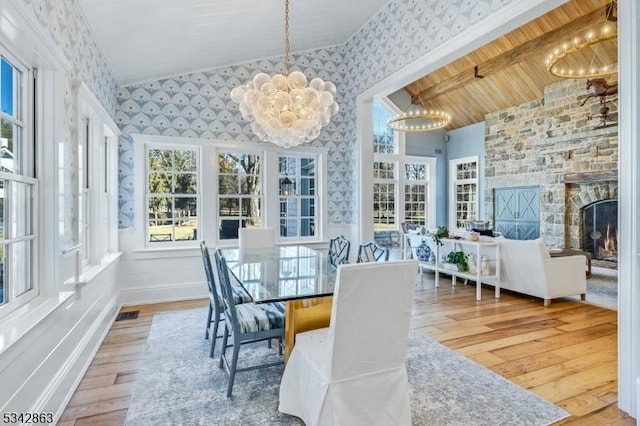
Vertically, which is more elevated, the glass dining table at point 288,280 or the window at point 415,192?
the window at point 415,192

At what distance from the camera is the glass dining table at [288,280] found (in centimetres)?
216

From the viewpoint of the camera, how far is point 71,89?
2617 millimetres

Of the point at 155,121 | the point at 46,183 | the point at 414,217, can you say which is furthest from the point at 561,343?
the point at 414,217

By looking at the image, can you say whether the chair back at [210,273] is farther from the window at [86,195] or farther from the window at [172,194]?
the window at [172,194]

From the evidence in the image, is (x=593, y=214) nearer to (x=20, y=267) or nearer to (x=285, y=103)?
(x=285, y=103)

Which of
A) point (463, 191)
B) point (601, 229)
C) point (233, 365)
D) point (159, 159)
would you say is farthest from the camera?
point (463, 191)

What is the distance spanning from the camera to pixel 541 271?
4383 millimetres

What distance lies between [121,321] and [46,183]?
2.20m

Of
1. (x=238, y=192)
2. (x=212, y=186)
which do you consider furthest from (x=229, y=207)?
(x=212, y=186)

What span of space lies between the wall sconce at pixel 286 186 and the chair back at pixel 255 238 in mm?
1000

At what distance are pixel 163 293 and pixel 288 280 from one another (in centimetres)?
291

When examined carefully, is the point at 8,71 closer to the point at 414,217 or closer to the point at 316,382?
the point at 316,382

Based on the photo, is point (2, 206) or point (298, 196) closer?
point (2, 206)

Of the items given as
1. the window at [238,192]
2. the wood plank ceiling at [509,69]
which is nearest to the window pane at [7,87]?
the window at [238,192]
